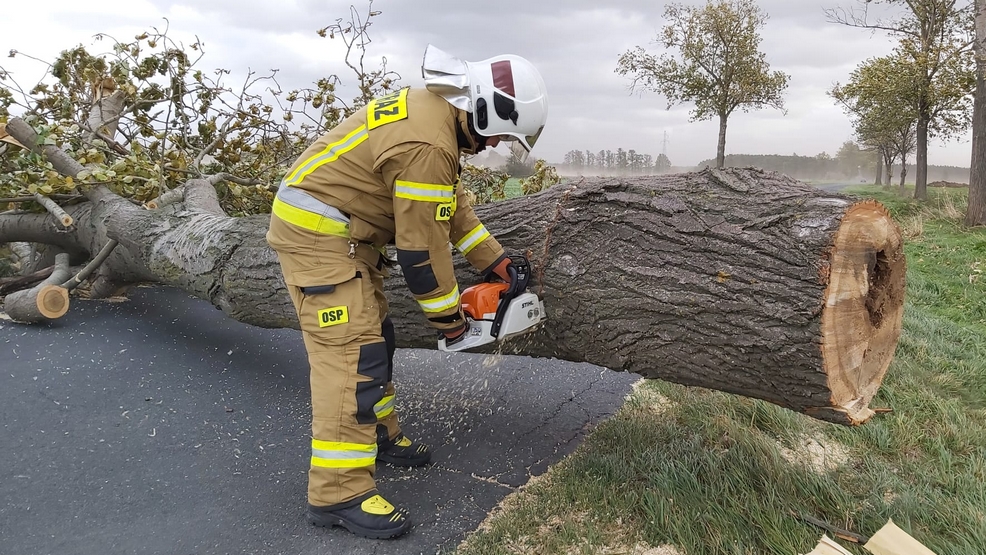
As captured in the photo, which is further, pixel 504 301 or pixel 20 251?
pixel 20 251

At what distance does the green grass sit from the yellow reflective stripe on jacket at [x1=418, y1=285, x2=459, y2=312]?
0.90m

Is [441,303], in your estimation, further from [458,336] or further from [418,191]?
[418,191]

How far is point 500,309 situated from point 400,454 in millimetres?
1011

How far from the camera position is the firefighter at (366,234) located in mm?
2207

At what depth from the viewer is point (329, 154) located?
2373 mm

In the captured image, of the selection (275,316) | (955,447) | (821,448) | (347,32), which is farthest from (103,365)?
(955,447)

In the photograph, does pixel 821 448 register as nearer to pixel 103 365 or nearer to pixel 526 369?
pixel 526 369

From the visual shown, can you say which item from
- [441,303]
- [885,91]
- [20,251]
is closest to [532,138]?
[441,303]

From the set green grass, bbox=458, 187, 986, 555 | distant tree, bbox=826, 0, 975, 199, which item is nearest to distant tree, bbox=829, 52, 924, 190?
distant tree, bbox=826, 0, 975, 199

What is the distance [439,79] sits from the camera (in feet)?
7.34

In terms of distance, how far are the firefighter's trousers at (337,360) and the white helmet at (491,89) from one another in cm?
72

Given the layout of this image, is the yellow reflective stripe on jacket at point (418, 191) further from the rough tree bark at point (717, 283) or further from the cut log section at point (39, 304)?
the cut log section at point (39, 304)

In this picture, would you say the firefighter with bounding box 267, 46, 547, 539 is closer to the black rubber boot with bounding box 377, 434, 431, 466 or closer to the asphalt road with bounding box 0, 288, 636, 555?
the asphalt road with bounding box 0, 288, 636, 555

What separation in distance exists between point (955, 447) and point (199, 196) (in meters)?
5.02
